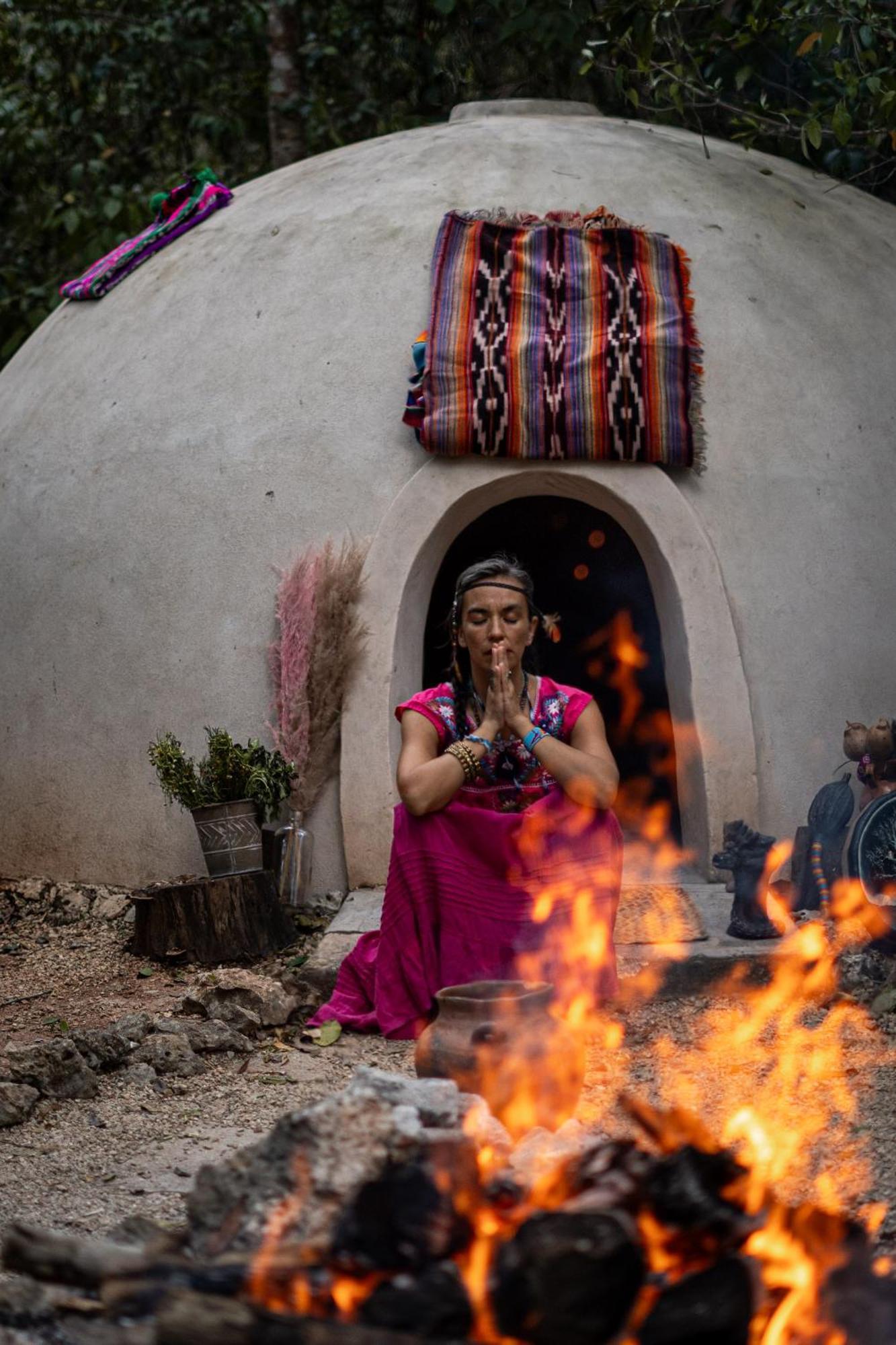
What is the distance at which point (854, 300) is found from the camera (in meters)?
5.89

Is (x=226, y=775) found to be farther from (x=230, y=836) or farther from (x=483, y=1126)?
(x=483, y=1126)

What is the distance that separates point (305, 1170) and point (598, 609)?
17.0 ft

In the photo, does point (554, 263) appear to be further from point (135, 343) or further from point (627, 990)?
point (627, 990)

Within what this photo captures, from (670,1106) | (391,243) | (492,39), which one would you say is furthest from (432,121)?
(670,1106)

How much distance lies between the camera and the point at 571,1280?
172 cm

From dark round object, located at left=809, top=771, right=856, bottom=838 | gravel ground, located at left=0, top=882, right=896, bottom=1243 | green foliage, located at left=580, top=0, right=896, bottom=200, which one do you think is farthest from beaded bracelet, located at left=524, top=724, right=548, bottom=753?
green foliage, located at left=580, top=0, right=896, bottom=200

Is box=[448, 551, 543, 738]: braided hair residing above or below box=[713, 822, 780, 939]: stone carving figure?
above

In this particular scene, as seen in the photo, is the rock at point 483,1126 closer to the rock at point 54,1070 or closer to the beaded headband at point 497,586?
the rock at point 54,1070

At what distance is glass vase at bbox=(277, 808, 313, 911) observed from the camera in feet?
17.4

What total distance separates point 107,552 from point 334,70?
558cm

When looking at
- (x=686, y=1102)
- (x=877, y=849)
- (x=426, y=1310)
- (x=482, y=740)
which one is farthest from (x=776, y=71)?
(x=426, y=1310)

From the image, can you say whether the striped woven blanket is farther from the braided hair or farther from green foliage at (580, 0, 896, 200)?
the braided hair

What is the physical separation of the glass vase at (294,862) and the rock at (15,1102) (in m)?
1.88

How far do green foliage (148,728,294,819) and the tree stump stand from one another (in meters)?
0.34
